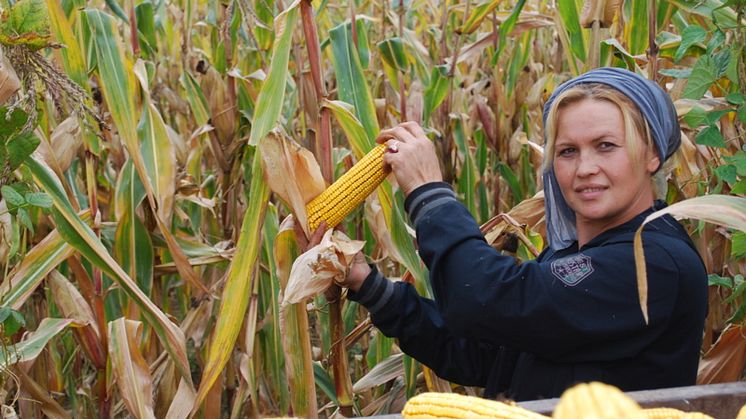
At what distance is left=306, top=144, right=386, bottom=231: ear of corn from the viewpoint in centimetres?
Result: 192

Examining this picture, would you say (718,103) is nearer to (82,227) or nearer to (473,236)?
(473,236)

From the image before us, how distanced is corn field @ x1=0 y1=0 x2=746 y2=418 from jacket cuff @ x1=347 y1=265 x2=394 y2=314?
0.07m

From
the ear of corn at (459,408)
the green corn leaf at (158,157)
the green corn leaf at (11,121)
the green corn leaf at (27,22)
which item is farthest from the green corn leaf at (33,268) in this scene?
the ear of corn at (459,408)

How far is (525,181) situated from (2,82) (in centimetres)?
273

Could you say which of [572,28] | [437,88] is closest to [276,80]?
[572,28]

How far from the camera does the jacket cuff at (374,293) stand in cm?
208

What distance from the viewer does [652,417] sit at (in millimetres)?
1069

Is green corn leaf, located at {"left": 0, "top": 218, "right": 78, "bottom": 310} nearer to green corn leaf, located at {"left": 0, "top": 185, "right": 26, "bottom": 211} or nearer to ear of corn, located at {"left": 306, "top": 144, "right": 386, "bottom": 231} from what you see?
green corn leaf, located at {"left": 0, "top": 185, "right": 26, "bottom": 211}

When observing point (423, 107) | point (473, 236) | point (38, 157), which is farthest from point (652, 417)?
point (423, 107)

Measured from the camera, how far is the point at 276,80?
6.57ft

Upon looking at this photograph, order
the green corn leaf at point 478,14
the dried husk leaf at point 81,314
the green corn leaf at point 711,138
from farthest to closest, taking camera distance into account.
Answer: the green corn leaf at point 478,14
the dried husk leaf at point 81,314
the green corn leaf at point 711,138

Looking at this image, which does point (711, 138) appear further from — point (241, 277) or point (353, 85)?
point (241, 277)

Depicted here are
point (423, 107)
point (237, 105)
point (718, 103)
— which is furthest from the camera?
point (423, 107)

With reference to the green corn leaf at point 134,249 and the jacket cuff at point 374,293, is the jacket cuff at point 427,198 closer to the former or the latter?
the jacket cuff at point 374,293
